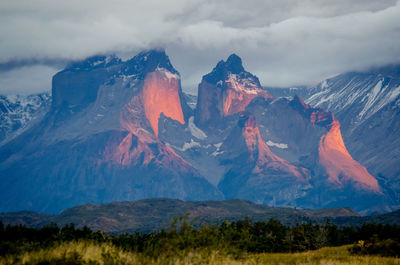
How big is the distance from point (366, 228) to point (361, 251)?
9671 centimetres

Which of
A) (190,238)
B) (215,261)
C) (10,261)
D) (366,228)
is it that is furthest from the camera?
(366,228)

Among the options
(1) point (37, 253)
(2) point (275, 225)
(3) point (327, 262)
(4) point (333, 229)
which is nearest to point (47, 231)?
(1) point (37, 253)

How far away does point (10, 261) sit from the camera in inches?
1022

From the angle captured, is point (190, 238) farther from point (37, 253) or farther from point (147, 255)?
point (37, 253)

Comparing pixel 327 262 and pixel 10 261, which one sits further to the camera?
pixel 327 262

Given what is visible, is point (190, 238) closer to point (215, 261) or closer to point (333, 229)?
point (215, 261)

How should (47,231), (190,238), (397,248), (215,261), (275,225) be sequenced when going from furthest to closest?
(275,225)
(47,231)
(397,248)
(190,238)
(215,261)

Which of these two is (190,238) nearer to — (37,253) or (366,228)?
(37,253)

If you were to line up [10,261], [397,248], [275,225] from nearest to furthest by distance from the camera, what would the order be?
[10,261], [397,248], [275,225]

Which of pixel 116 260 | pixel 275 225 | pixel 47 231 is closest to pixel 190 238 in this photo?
pixel 116 260

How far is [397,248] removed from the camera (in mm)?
39875

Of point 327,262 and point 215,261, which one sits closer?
point 215,261

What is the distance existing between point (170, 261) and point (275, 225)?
9660 centimetres

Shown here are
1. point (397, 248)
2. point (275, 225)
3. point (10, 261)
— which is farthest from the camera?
point (275, 225)
